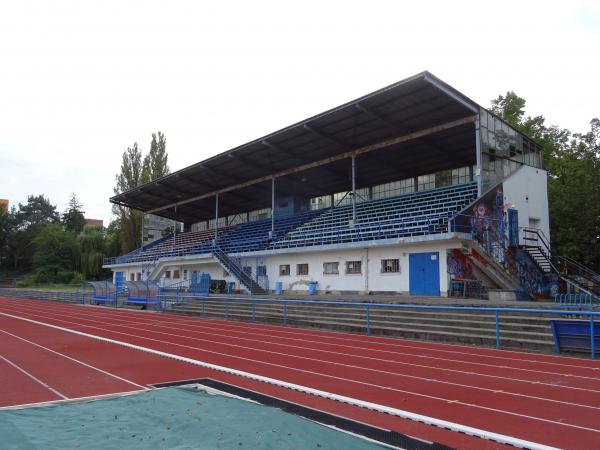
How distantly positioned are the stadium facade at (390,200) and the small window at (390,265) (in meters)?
0.07

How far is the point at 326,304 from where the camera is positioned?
18297 mm

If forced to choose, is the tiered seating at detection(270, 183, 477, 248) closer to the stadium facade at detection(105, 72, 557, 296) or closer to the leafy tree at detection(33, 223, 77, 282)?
the stadium facade at detection(105, 72, 557, 296)

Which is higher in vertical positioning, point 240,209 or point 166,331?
point 240,209

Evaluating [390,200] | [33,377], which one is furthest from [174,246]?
[33,377]

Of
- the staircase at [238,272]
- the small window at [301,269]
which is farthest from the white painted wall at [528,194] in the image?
the staircase at [238,272]

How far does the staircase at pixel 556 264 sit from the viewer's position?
69.7 feet

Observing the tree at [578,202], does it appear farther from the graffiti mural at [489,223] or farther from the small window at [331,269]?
the small window at [331,269]

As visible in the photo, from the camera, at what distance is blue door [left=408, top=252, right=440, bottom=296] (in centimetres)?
2116

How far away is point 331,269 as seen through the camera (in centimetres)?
2683

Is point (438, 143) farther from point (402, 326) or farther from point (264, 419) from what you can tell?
point (264, 419)

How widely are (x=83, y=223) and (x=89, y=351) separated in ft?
266

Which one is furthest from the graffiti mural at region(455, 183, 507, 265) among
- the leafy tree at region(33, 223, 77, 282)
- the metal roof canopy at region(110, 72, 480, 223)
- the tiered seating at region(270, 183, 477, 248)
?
the leafy tree at region(33, 223, 77, 282)

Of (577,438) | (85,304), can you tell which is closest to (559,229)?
(577,438)

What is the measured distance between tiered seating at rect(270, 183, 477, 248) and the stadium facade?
0.33 ft
